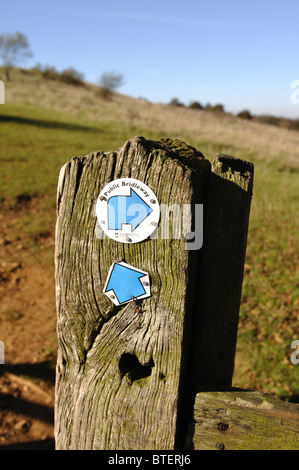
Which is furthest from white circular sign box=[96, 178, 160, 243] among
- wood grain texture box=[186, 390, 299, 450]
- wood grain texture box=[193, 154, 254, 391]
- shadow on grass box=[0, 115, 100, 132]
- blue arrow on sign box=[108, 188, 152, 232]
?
shadow on grass box=[0, 115, 100, 132]

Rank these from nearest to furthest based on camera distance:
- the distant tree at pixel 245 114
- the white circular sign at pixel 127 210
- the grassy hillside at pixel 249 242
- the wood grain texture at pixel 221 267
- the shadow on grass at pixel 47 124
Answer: the white circular sign at pixel 127 210, the wood grain texture at pixel 221 267, the grassy hillside at pixel 249 242, the shadow on grass at pixel 47 124, the distant tree at pixel 245 114

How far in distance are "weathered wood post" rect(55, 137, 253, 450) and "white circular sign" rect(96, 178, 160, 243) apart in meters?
0.02

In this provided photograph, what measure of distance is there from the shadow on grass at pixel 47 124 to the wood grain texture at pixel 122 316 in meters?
14.8

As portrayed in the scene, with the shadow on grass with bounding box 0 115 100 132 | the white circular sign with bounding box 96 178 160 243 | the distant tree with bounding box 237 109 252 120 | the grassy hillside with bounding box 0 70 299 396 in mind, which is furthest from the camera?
the distant tree with bounding box 237 109 252 120

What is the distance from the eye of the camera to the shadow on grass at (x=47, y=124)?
52.0ft

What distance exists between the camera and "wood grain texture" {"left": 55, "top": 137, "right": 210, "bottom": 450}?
115cm

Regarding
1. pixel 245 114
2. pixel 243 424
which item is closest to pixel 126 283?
pixel 243 424

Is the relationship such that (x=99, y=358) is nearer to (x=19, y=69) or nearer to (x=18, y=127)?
(x=18, y=127)

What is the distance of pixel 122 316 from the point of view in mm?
1241

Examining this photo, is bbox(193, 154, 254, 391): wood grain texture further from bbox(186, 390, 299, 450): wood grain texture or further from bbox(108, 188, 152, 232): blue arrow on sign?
bbox(108, 188, 152, 232): blue arrow on sign

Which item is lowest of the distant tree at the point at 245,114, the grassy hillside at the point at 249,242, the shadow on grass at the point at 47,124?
the grassy hillside at the point at 249,242

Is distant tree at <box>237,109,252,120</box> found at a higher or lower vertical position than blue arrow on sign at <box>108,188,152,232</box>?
higher

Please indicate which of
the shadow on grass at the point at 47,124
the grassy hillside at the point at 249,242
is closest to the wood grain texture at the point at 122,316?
the grassy hillside at the point at 249,242

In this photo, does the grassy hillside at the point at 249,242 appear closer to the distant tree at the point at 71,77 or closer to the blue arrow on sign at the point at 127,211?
the blue arrow on sign at the point at 127,211
